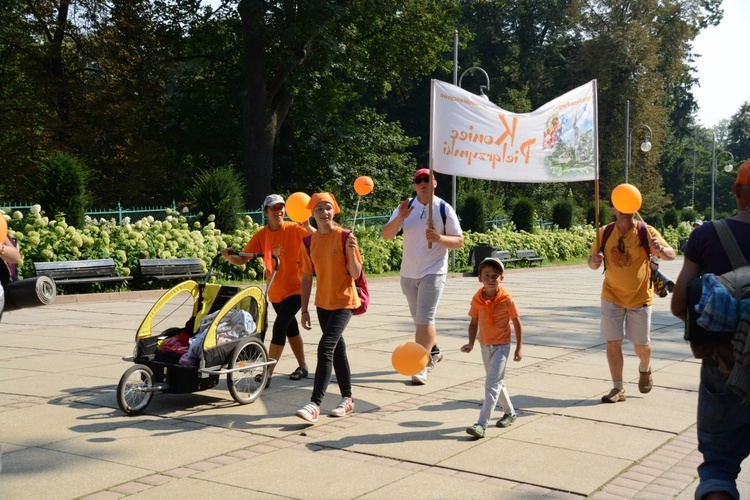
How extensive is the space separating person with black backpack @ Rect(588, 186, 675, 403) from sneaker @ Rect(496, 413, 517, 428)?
1247mm

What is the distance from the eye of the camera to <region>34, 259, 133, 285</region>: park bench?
16.8m

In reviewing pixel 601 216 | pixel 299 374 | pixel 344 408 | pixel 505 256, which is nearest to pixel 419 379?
pixel 299 374

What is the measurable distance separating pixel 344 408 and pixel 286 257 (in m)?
1.79

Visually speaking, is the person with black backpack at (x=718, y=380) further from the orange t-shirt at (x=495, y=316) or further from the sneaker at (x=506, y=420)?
the sneaker at (x=506, y=420)

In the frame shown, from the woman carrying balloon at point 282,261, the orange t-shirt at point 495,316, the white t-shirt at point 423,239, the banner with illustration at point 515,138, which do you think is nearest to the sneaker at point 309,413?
the orange t-shirt at point 495,316

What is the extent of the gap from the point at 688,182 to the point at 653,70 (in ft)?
115

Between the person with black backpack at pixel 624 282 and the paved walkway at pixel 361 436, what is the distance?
17.9 inches

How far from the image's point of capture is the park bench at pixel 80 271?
1681cm

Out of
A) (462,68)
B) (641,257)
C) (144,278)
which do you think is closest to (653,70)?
(462,68)

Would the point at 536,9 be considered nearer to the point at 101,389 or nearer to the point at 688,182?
the point at 688,182

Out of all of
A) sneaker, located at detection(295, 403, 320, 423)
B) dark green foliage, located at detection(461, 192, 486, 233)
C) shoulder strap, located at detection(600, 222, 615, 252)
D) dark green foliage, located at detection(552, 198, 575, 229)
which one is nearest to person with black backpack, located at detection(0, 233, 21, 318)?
sneaker, located at detection(295, 403, 320, 423)

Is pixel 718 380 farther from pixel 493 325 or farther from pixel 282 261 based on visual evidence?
pixel 282 261

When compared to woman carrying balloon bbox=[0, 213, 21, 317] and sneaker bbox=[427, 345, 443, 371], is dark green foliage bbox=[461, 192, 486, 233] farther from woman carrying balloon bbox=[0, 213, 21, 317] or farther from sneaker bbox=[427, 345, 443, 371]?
woman carrying balloon bbox=[0, 213, 21, 317]

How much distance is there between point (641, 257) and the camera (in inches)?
291
